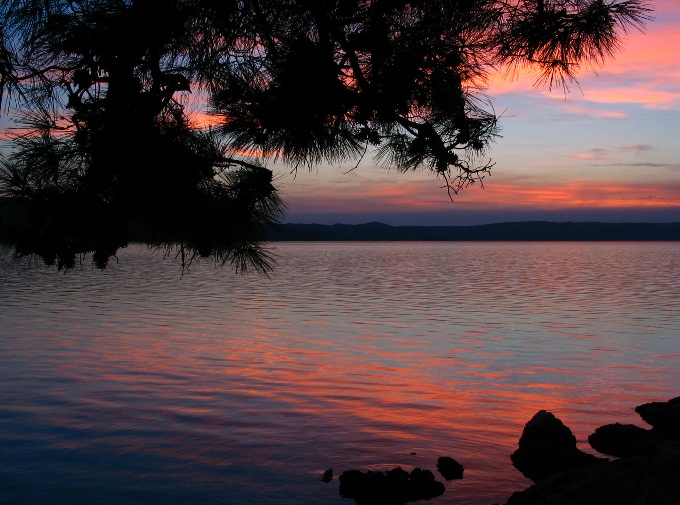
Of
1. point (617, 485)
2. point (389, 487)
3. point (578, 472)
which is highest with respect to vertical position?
point (617, 485)

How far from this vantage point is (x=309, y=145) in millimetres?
5727

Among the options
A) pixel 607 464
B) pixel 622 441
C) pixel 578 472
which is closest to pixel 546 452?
pixel 622 441

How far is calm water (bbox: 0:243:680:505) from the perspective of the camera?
22.5ft

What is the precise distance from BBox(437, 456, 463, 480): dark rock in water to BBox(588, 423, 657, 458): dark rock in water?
167 cm

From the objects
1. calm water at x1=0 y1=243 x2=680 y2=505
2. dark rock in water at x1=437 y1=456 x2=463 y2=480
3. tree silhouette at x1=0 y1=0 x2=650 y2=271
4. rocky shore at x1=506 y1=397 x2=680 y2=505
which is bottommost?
calm water at x1=0 y1=243 x2=680 y2=505

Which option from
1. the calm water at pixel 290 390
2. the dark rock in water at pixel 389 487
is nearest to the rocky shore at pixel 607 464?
the calm water at pixel 290 390

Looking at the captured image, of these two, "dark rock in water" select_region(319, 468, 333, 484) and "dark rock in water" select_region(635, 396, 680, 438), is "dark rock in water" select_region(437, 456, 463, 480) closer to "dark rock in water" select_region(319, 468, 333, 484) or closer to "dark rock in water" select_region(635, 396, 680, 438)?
"dark rock in water" select_region(319, 468, 333, 484)

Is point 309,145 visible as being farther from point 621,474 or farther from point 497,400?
point 497,400

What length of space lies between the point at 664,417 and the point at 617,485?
4.02 meters

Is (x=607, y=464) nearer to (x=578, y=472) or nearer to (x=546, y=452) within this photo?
(x=578, y=472)

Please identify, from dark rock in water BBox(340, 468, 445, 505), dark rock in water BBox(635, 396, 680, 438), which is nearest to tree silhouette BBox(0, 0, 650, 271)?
dark rock in water BBox(340, 468, 445, 505)

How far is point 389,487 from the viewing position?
244 inches

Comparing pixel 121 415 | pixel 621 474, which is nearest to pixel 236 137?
pixel 621 474

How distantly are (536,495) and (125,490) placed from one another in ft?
11.3
